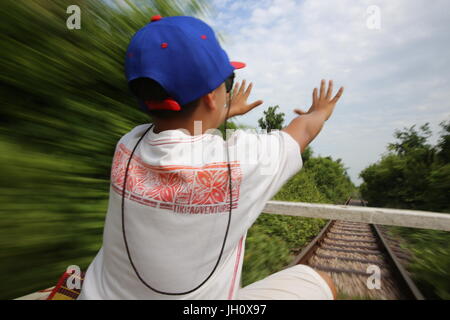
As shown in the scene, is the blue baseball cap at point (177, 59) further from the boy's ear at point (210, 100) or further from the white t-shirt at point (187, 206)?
the white t-shirt at point (187, 206)

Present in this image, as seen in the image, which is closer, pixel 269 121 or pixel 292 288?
pixel 292 288

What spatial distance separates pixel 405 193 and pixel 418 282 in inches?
876

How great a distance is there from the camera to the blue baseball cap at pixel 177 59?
2.86 feet

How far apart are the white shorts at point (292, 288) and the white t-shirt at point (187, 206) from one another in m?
0.16

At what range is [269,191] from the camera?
0.93m

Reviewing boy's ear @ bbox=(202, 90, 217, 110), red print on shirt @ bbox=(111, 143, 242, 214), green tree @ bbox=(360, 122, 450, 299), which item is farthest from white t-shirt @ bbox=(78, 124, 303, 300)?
green tree @ bbox=(360, 122, 450, 299)

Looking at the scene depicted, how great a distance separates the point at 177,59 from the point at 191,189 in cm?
45

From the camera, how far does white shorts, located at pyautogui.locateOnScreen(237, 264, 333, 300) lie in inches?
41.0

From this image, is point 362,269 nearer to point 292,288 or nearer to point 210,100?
point 292,288

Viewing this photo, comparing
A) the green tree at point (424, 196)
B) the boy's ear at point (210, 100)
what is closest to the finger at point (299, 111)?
the boy's ear at point (210, 100)

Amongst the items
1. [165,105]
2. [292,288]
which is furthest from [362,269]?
[165,105]

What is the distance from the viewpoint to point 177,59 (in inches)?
34.3
